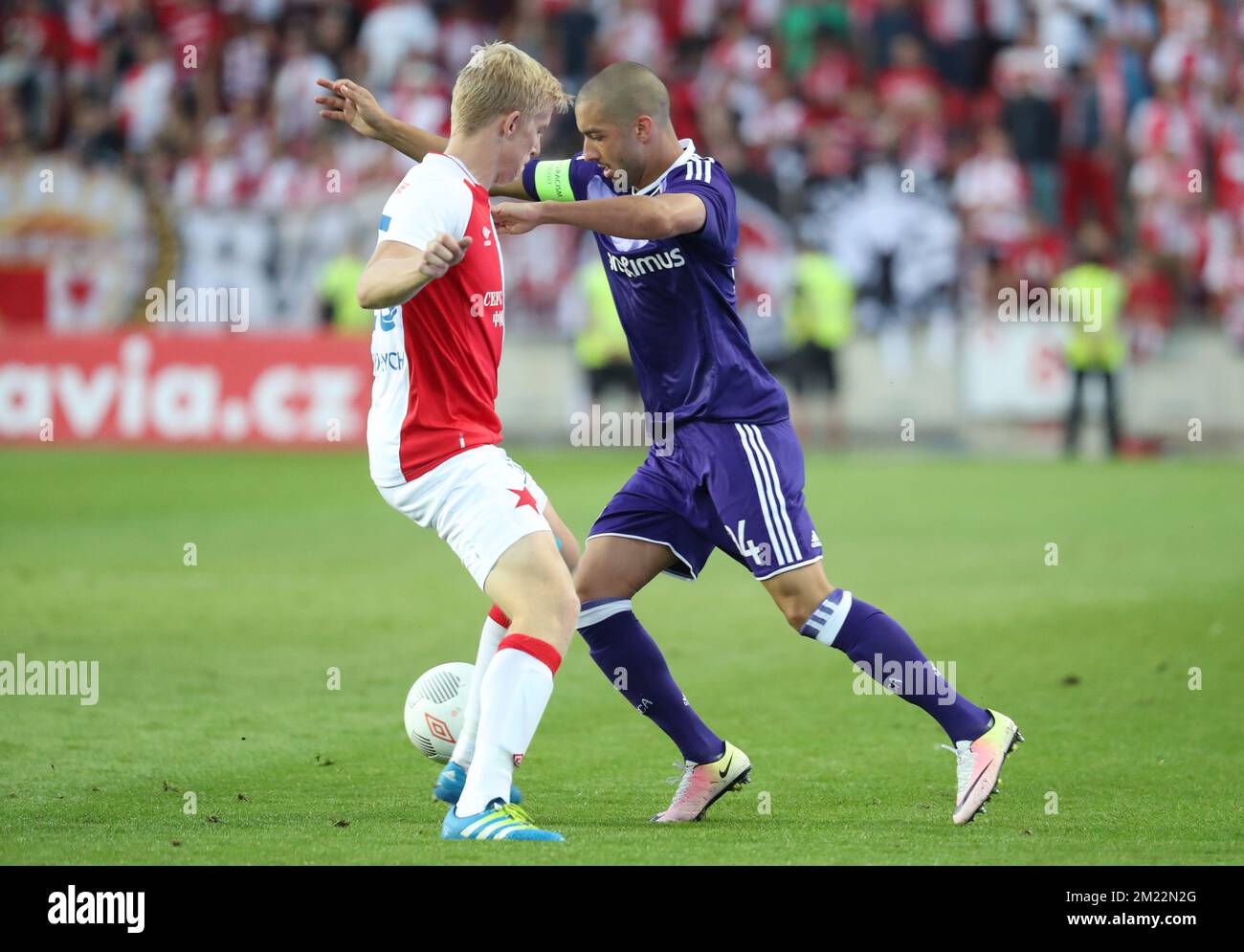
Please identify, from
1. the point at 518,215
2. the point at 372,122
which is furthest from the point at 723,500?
the point at 372,122

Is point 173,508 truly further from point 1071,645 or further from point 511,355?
point 1071,645

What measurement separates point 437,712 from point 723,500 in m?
1.19

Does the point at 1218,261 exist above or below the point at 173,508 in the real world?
above

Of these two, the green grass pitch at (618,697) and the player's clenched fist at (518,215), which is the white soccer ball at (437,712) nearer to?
the green grass pitch at (618,697)

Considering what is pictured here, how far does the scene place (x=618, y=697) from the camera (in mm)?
8367

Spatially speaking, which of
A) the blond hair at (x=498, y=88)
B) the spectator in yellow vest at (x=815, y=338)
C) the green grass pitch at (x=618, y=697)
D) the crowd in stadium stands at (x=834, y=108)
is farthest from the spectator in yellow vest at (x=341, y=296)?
the blond hair at (x=498, y=88)

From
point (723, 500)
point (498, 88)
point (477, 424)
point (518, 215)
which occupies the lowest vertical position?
point (723, 500)

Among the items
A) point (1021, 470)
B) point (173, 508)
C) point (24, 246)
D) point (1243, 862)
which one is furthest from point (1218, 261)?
point (1243, 862)

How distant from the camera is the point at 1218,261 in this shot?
2061cm

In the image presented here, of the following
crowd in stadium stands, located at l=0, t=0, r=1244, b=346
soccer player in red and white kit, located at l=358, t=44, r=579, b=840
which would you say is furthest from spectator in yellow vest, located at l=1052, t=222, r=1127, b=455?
soccer player in red and white kit, located at l=358, t=44, r=579, b=840

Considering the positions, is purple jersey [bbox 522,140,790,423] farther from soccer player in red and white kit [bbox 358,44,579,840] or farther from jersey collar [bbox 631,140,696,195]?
soccer player in red and white kit [bbox 358,44,579,840]

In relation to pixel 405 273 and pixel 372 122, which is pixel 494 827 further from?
pixel 372 122

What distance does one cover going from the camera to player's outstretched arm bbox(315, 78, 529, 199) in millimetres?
6340
